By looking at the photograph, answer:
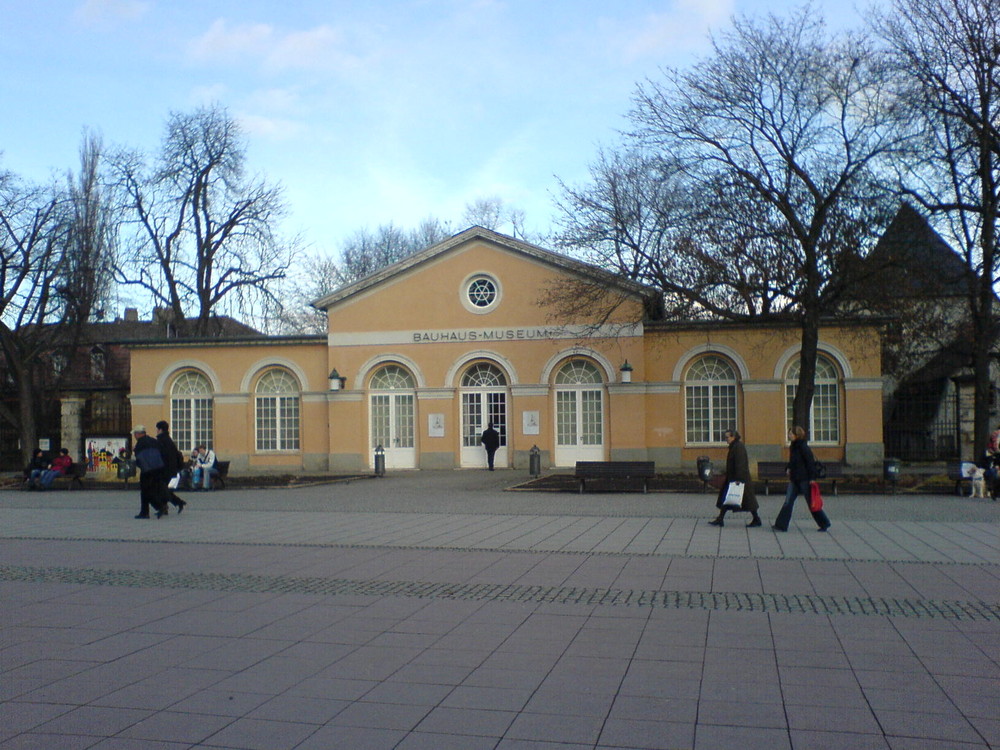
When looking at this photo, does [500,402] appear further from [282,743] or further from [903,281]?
[282,743]

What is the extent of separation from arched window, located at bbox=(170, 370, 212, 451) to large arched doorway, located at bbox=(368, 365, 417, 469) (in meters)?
5.81

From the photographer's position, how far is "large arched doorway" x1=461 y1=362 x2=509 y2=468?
30.7 m

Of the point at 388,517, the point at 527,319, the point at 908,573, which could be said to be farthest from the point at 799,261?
the point at 908,573

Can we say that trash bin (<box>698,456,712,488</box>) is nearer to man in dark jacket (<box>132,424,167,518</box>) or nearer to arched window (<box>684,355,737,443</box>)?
arched window (<box>684,355,737,443</box>)

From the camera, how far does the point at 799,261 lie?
2272 centimetres

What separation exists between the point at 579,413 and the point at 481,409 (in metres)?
3.06

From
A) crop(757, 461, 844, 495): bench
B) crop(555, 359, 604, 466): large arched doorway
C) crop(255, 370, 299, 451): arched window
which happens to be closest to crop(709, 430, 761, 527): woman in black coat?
crop(757, 461, 844, 495): bench

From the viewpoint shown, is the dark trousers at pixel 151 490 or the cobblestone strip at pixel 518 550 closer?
the cobblestone strip at pixel 518 550

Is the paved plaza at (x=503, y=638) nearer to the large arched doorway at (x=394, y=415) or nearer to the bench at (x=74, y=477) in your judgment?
the bench at (x=74, y=477)

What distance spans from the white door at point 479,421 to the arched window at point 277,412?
18.9 ft

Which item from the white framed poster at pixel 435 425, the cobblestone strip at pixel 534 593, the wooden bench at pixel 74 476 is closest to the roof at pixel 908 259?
the white framed poster at pixel 435 425

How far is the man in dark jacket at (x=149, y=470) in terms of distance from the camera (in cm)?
1623

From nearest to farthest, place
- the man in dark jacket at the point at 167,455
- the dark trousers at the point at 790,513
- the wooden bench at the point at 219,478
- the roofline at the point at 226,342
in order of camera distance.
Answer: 1. the dark trousers at the point at 790,513
2. the man in dark jacket at the point at 167,455
3. the wooden bench at the point at 219,478
4. the roofline at the point at 226,342

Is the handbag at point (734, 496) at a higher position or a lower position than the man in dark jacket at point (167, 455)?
lower
